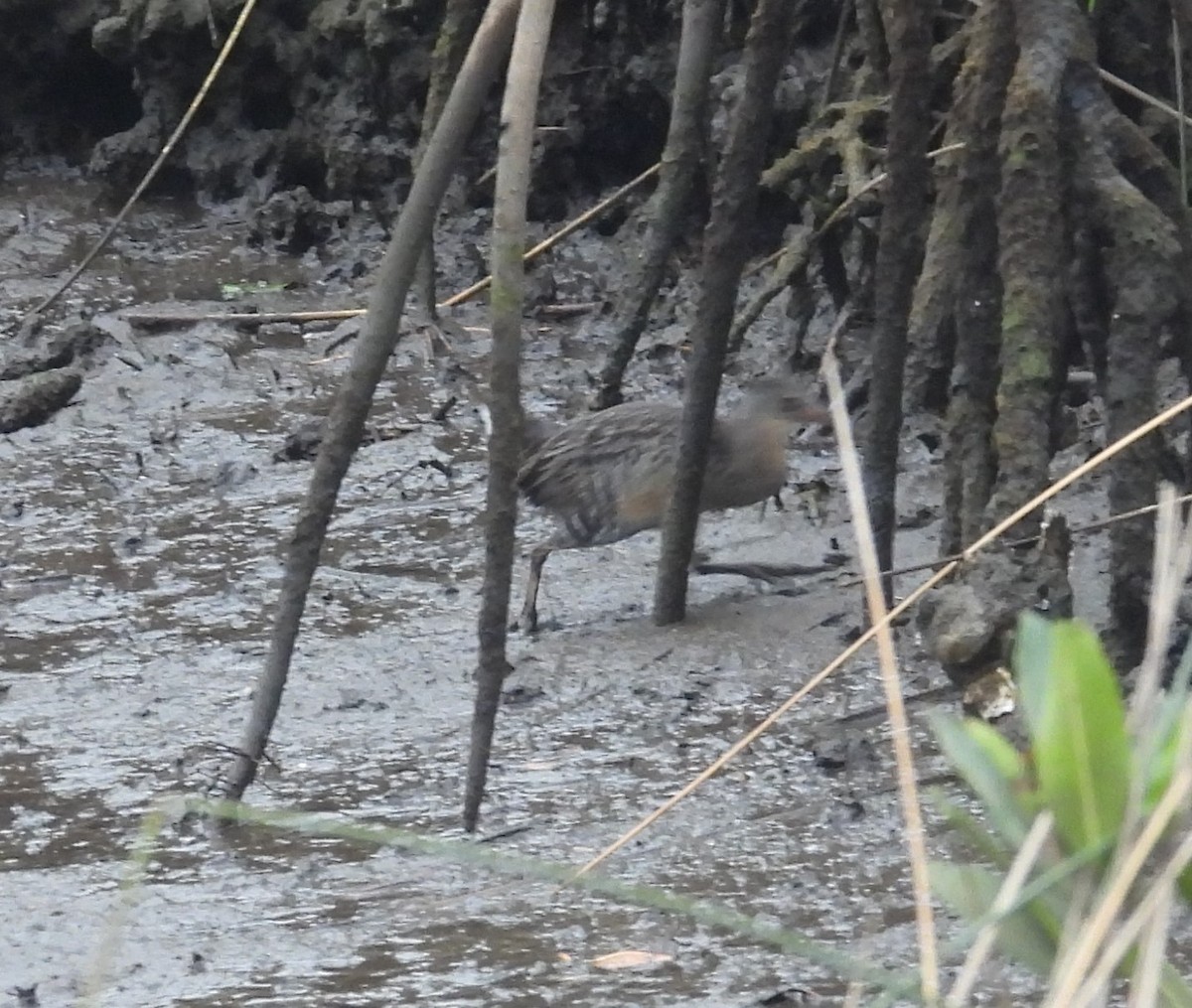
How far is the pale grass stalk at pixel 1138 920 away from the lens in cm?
134

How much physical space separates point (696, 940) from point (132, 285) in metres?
5.50

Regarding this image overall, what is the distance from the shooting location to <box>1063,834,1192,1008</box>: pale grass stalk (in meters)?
1.34

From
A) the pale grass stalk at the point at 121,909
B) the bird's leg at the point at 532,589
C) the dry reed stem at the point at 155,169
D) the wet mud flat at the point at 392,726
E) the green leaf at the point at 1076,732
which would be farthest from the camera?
the bird's leg at the point at 532,589

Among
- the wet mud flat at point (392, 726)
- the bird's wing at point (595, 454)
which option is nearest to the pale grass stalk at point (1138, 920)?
the wet mud flat at point (392, 726)

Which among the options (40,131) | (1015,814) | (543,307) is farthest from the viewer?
(40,131)

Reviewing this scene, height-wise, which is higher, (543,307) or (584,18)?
(584,18)

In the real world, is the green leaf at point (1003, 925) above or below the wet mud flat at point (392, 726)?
below

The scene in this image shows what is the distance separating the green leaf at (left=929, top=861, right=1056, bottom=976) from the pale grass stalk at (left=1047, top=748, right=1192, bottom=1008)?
89 millimetres

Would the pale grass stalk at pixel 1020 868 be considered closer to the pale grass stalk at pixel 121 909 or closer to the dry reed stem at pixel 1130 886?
the dry reed stem at pixel 1130 886

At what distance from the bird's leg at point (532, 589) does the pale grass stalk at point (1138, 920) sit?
339cm

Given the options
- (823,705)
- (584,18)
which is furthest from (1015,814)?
(584,18)

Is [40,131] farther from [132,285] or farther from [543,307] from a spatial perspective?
[543,307]

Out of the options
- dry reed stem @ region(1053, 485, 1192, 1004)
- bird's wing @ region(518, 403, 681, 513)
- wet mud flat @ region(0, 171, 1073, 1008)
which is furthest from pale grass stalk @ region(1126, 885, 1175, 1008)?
bird's wing @ region(518, 403, 681, 513)

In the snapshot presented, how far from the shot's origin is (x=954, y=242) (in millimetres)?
4270
